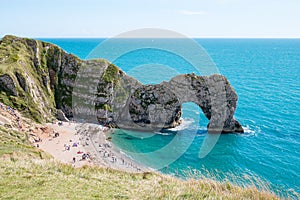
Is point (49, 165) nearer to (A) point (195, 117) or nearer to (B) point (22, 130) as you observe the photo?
(B) point (22, 130)

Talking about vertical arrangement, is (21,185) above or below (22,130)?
above

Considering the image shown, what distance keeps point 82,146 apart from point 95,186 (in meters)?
42.4

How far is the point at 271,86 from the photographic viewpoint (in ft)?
331

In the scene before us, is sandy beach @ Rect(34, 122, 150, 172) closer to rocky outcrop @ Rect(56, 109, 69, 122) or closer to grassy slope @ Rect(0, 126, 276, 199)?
rocky outcrop @ Rect(56, 109, 69, 122)

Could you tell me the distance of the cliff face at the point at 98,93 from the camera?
59.1m

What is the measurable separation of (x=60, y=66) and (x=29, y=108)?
19.3m

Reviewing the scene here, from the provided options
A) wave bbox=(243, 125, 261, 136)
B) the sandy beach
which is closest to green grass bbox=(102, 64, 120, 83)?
the sandy beach

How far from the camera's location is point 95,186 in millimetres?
11430

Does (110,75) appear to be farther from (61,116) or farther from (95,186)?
(95,186)

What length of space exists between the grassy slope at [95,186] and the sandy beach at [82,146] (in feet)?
95.7

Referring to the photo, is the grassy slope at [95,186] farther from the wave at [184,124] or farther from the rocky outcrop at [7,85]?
the rocky outcrop at [7,85]

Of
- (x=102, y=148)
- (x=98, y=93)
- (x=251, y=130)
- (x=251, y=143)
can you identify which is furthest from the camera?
(x=98, y=93)

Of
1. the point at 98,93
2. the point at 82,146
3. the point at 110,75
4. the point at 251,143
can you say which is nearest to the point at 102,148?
the point at 82,146

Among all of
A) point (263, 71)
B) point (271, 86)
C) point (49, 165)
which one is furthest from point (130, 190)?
point (263, 71)
